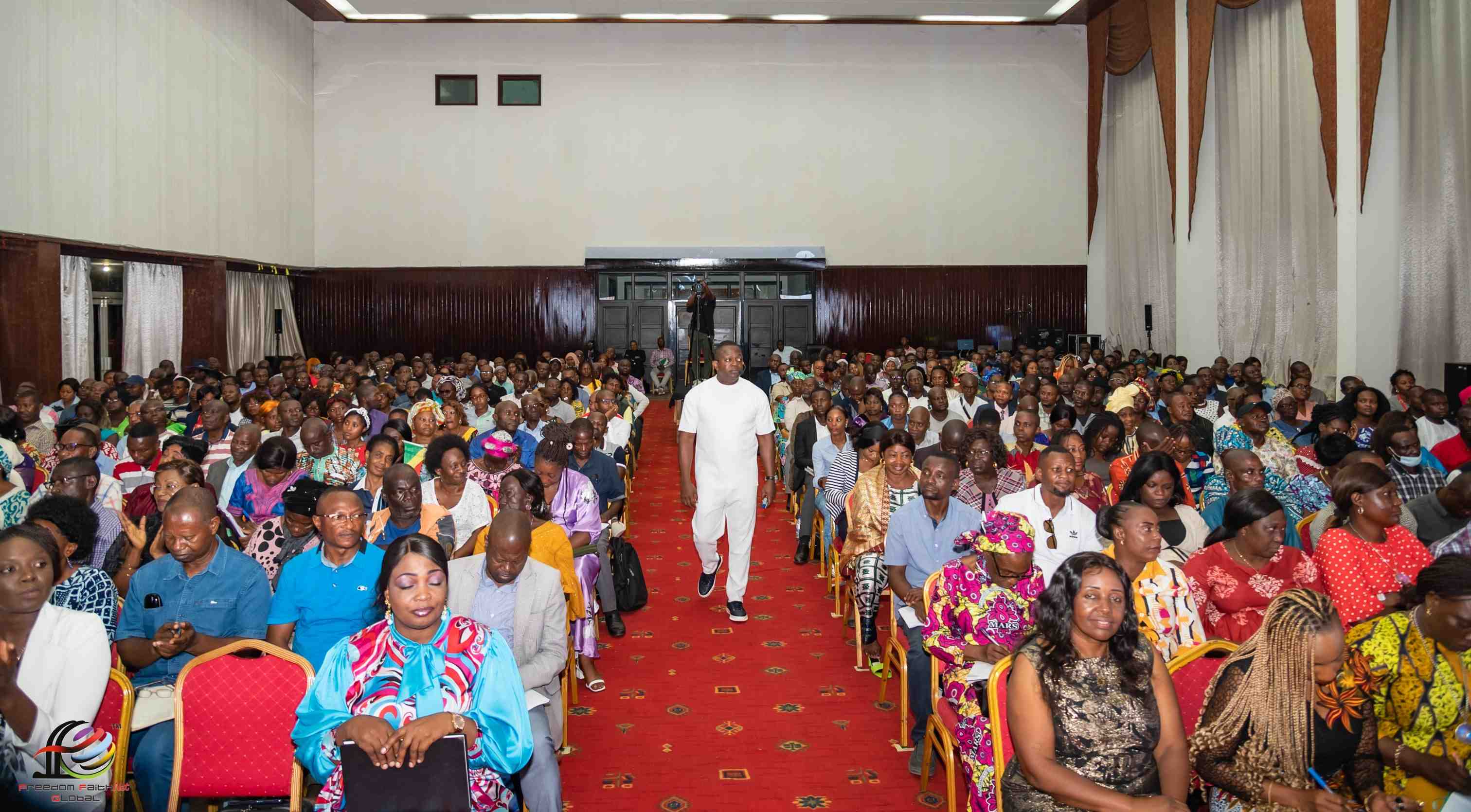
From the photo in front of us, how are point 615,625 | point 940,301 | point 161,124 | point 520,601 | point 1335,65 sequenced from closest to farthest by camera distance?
point 520,601 → point 615,625 → point 1335,65 → point 161,124 → point 940,301

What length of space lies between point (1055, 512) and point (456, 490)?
9.35 feet

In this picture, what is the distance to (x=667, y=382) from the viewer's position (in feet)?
69.3

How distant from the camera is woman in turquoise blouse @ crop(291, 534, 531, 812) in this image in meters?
2.85

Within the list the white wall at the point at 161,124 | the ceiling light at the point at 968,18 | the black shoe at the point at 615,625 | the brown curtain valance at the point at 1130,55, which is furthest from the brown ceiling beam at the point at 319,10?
the black shoe at the point at 615,625

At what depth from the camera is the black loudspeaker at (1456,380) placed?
387 inches

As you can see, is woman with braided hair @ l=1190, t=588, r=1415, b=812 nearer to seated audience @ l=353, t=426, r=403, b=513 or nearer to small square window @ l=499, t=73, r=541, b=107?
seated audience @ l=353, t=426, r=403, b=513

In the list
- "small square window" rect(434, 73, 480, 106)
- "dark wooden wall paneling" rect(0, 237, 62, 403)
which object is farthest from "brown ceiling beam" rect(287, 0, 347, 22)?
"dark wooden wall paneling" rect(0, 237, 62, 403)

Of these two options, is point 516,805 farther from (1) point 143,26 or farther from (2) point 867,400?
(1) point 143,26

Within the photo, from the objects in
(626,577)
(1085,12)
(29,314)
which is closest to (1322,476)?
(626,577)

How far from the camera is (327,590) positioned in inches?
153

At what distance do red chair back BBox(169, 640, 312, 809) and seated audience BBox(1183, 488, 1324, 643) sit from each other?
10.3ft

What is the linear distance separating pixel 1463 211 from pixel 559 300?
15.7 meters

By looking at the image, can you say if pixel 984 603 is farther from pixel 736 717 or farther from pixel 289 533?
pixel 289 533

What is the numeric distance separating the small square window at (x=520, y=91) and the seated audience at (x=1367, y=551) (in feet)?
63.8
